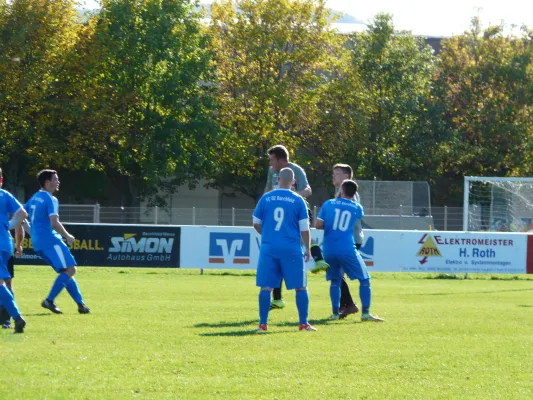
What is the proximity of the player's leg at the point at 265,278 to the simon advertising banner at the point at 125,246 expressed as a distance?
14184 millimetres

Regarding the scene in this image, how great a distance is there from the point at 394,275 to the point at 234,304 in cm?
1107

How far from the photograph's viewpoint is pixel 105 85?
148ft

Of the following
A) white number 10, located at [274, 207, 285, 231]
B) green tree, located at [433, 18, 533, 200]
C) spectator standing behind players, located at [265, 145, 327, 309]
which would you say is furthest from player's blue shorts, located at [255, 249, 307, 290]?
green tree, located at [433, 18, 533, 200]

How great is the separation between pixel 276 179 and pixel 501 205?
19.5 metres

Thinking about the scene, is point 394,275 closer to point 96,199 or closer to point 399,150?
point 399,150

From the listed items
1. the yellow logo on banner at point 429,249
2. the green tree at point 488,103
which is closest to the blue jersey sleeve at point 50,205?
the yellow logo on banner at point 429,249

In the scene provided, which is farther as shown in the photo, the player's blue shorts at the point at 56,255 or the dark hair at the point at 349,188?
the player's blue shorts at the point at 56,255

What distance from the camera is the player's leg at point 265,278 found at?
10.8 m

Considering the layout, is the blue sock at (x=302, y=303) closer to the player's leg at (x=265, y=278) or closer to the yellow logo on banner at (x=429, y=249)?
the player's leg at (x=265, y=278)

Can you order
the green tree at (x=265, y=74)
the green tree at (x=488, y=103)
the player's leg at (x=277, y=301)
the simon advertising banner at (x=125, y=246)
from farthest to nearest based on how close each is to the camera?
the green tree at (x=488, y=103) < the green tree at (x=265, y=74) < the simon advertising banner at (x=125, y=246) < the player's leg at (x=277, y=301)

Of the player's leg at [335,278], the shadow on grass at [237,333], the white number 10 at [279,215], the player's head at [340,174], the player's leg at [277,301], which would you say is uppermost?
the player's head at [340,174]

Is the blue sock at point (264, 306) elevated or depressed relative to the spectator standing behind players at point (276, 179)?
depressed

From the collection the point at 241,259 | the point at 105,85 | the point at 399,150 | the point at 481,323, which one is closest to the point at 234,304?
the point at 481,323

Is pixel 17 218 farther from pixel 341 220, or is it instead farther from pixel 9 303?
pixel 341 220
